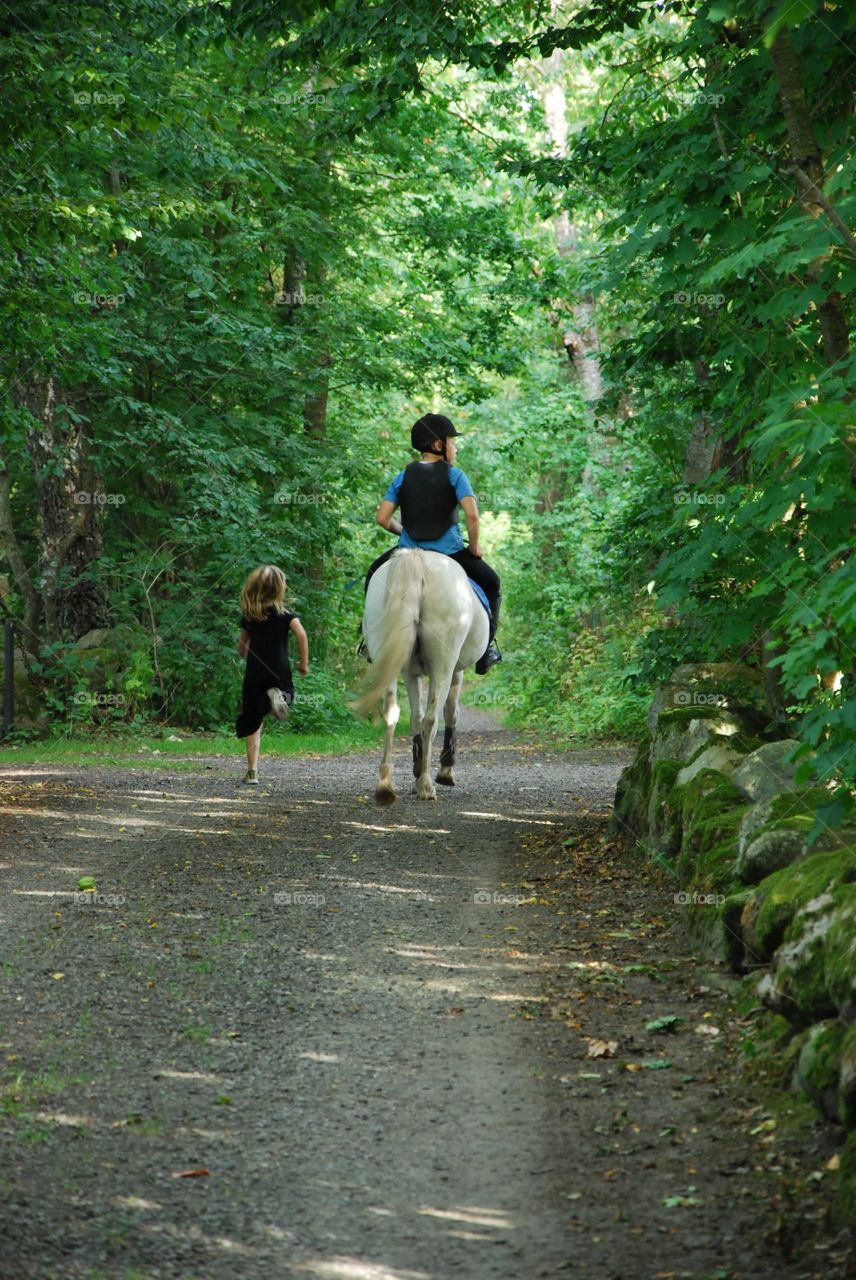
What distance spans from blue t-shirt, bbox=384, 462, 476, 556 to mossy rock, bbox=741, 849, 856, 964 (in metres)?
6.42

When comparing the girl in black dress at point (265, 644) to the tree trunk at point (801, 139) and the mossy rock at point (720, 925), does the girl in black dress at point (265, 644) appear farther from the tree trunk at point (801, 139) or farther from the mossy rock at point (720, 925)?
the tree trunk at point (801, 139)

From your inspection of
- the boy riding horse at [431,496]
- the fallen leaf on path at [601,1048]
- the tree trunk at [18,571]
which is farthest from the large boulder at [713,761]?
the tree trunk at [18,571]

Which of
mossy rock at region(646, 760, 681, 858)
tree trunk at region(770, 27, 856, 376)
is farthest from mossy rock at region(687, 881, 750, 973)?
tree trunk at region(770, 27, 856, 376)

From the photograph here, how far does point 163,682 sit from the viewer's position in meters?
22.7

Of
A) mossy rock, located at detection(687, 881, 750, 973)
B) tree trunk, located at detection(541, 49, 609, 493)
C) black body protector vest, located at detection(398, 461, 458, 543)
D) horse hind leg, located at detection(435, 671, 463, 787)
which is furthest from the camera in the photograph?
tree trunk, located at detection(541, 49, 609, 493)

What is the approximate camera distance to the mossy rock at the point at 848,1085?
13.3 feet

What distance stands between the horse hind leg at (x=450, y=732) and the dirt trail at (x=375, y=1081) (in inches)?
128

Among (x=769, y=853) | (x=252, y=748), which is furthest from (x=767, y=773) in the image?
(x=252, y=748)

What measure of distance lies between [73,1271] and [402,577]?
8075 millimetres

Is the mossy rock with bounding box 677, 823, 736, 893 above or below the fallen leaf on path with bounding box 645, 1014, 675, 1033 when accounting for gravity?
above

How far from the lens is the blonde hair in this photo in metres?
13.4

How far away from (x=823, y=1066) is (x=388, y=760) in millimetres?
6804

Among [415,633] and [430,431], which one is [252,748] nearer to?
[415,633]

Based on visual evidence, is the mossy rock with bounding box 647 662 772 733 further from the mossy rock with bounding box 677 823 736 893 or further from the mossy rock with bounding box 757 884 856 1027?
the mossy rock with bounding box 757 884 856 1027
